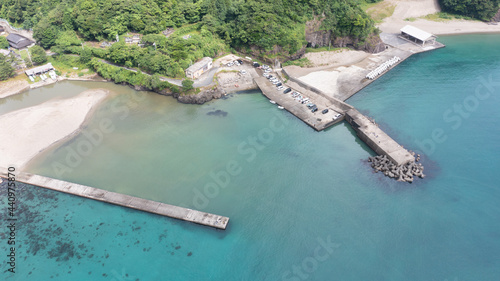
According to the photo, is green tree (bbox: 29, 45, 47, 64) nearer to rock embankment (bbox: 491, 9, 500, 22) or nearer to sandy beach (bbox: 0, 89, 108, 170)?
sandy beach (bbox: 0, 89, 108, 170)

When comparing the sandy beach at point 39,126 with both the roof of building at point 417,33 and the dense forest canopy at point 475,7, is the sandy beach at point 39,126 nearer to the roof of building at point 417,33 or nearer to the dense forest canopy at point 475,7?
the roof of building at point 417,33

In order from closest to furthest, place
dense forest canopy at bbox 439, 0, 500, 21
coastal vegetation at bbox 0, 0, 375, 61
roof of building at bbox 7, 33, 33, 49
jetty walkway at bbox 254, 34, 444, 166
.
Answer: jetty walkway at bbox 254, 34, 444, 166 → coastal vegetation at bbox 0, 0, 375, 61 → roof of building at bbox 7, 33, 33, 49 → dense forest canopy at bbox 439, 0, 500, 21

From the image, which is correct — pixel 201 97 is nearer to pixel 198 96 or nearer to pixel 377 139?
pixel 198 96

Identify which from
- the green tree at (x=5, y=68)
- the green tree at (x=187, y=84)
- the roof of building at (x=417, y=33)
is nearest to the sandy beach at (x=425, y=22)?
the roof of building at (x=417, y=33)

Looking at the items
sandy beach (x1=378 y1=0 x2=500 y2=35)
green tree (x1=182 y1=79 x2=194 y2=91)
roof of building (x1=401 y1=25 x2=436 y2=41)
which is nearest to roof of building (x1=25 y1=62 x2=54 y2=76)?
green tree (x1=182 y1=79 x2=194 y2=91)

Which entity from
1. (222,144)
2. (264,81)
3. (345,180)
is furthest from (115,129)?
(345,180)

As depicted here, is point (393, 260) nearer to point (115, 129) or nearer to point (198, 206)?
point (198, 206)
